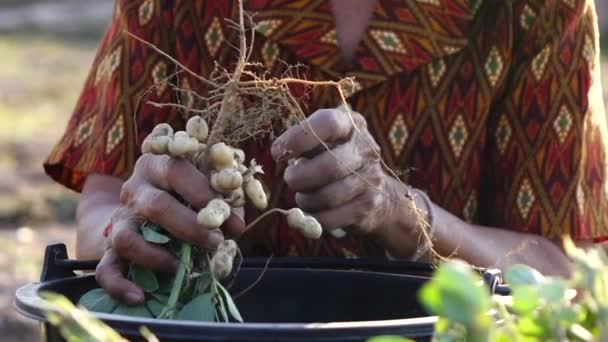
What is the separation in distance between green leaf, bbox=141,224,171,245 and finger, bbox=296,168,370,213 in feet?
0.67

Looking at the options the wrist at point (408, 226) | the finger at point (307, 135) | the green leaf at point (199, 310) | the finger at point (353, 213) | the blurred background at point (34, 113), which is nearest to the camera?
the green leaf at point (199, 310)

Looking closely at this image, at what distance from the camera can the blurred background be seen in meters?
4.70

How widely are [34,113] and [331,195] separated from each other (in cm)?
640

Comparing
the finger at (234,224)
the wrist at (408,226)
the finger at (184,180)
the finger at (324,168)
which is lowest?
the wrist at (408,226)

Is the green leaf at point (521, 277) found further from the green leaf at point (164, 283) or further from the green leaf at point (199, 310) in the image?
the green leaf at point (164, 283)

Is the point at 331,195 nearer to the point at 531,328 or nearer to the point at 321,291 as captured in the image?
the point at 321,291

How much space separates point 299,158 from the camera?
1.57 m

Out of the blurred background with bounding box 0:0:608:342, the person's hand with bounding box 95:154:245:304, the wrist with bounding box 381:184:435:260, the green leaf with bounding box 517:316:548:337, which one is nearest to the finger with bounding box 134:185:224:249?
the person's hand with bounding box 95:154:245:304

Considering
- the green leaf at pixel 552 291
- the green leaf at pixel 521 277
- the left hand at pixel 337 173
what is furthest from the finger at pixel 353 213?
the green leaf at pixel 552 291

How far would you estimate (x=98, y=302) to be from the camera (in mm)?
1456

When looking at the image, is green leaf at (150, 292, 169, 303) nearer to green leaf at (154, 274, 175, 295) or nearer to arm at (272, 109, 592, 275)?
green leaf at (154, 274, 175, 295)

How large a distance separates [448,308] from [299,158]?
85 centimetres

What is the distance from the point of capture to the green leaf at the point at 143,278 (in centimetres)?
150

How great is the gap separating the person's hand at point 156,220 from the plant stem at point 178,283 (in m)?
0.02
